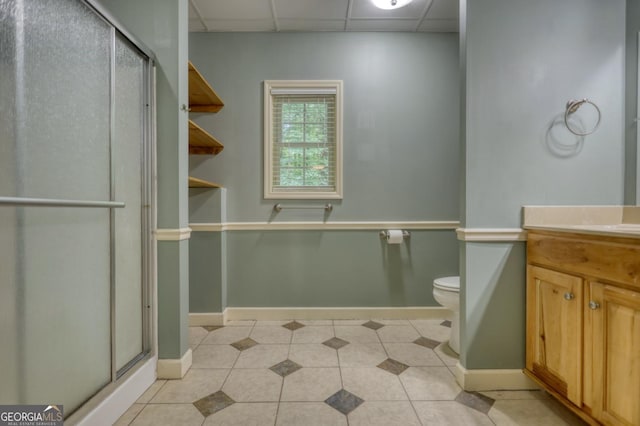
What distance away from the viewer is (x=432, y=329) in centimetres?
222

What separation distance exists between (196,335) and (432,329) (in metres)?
1.83

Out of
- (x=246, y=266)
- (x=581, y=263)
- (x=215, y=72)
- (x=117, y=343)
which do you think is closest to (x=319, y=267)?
(x=246, y=266)

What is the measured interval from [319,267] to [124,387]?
1.50 meters

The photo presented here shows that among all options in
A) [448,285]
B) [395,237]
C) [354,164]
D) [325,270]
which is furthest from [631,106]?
[325,270]

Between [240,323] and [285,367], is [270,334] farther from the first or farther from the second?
[285,367]

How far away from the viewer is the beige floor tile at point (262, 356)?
1687 millimetres

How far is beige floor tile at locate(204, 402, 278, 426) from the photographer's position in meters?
1.20

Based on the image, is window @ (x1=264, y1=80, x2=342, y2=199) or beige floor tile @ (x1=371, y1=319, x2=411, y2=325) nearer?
beige floor tile @ (x1=371, y1=319, x2=411, y2=325)

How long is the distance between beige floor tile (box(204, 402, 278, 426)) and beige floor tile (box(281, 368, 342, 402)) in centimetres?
10

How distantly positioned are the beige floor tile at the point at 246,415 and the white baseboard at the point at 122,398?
0.40 metres

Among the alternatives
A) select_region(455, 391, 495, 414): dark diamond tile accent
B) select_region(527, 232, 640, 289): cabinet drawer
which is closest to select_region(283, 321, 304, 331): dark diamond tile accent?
select_region(455, 391, 495, 414): dark diamond tile accent

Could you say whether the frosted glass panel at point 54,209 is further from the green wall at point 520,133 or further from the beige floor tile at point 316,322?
the green wall at point 520,133

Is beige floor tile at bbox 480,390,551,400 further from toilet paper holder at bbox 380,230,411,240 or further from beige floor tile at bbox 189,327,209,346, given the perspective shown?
beige floor tile at bbox 189,327,209,346

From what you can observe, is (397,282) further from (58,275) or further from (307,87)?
(58,275)
